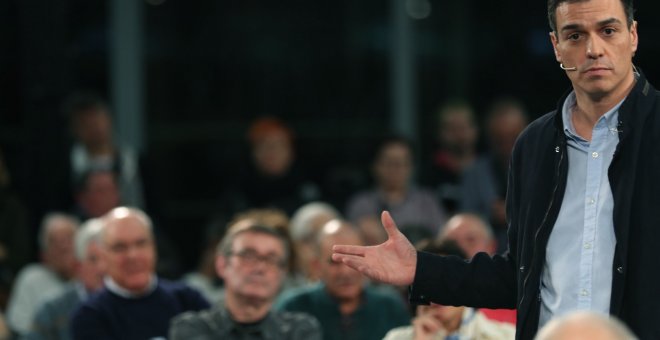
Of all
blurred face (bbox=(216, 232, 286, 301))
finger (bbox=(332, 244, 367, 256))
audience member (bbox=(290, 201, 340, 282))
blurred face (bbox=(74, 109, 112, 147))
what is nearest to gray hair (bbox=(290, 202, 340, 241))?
audience member (bbox=(290, 201, 340, 282))

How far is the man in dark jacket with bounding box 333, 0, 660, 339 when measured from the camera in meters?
3.23

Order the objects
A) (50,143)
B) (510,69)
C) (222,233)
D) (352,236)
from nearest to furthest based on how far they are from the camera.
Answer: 1. (352,236)
2. (222,233)
3. (50,143)
4. (510,69)

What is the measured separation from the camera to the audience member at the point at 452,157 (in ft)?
29.2

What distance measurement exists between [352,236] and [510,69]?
3.89 m

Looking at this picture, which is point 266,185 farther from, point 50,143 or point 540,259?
point 540,259

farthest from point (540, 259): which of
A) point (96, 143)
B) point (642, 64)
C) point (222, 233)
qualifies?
point (642, 64)

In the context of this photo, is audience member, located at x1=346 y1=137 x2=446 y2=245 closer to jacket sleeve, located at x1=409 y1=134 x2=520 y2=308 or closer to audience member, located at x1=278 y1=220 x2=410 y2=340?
audience member, located at x1=278 y1=220 x2=410 y2=340

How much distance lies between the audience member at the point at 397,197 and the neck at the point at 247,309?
2763 mm

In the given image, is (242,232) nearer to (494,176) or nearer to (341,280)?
(341,280)

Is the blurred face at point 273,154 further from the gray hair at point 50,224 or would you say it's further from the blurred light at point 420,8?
the blurred light at point 420,8

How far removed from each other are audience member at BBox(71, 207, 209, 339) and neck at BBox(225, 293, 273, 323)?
2.34 ft

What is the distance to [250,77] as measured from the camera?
33.4 ft

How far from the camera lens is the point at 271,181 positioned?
874cm

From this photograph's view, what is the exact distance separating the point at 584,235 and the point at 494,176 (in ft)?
16.8
